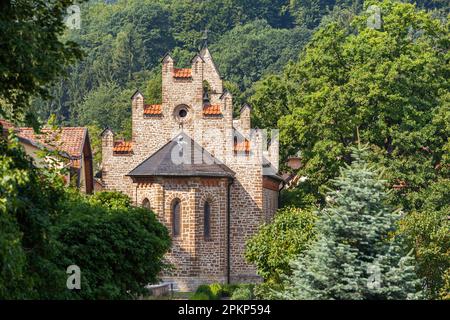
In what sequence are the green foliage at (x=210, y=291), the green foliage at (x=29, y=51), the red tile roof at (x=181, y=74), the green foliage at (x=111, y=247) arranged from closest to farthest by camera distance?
Answer: the green foliage at (x=29, y=51) → the green foliage at (x=111, y=247) → the green foliage at (x=210, y=291) → the red tile roof at (x=181, y=74)

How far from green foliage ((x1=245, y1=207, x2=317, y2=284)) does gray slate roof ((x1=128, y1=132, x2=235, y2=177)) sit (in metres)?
6.85

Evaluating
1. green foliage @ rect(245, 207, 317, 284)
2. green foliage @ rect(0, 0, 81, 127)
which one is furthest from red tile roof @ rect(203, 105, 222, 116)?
green foliage @ rect(0, 0, 81, 127)

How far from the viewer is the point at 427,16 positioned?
71.3 m

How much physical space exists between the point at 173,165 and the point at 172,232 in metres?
3.03

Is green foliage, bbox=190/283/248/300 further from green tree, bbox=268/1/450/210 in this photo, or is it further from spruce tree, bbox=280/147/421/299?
spruce tree, bbox=280/147/421/299

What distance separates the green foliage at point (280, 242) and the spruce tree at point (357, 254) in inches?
573

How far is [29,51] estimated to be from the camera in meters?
27.8

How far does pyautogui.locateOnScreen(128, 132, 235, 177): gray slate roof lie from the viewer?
211 feet

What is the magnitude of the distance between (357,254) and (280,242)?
729 inches

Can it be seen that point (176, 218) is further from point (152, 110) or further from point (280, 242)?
point (280, 242)

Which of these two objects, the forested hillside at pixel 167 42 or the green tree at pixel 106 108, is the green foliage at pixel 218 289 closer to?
the forested hillside at pixel 167 42

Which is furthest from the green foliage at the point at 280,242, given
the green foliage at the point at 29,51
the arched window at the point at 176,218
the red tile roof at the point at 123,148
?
the green foliage at the point at 29,51

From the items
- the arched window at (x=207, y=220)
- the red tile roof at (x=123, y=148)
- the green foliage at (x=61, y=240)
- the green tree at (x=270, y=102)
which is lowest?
the green foliage at (x=61, y=240)

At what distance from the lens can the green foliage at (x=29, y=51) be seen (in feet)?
91.6
